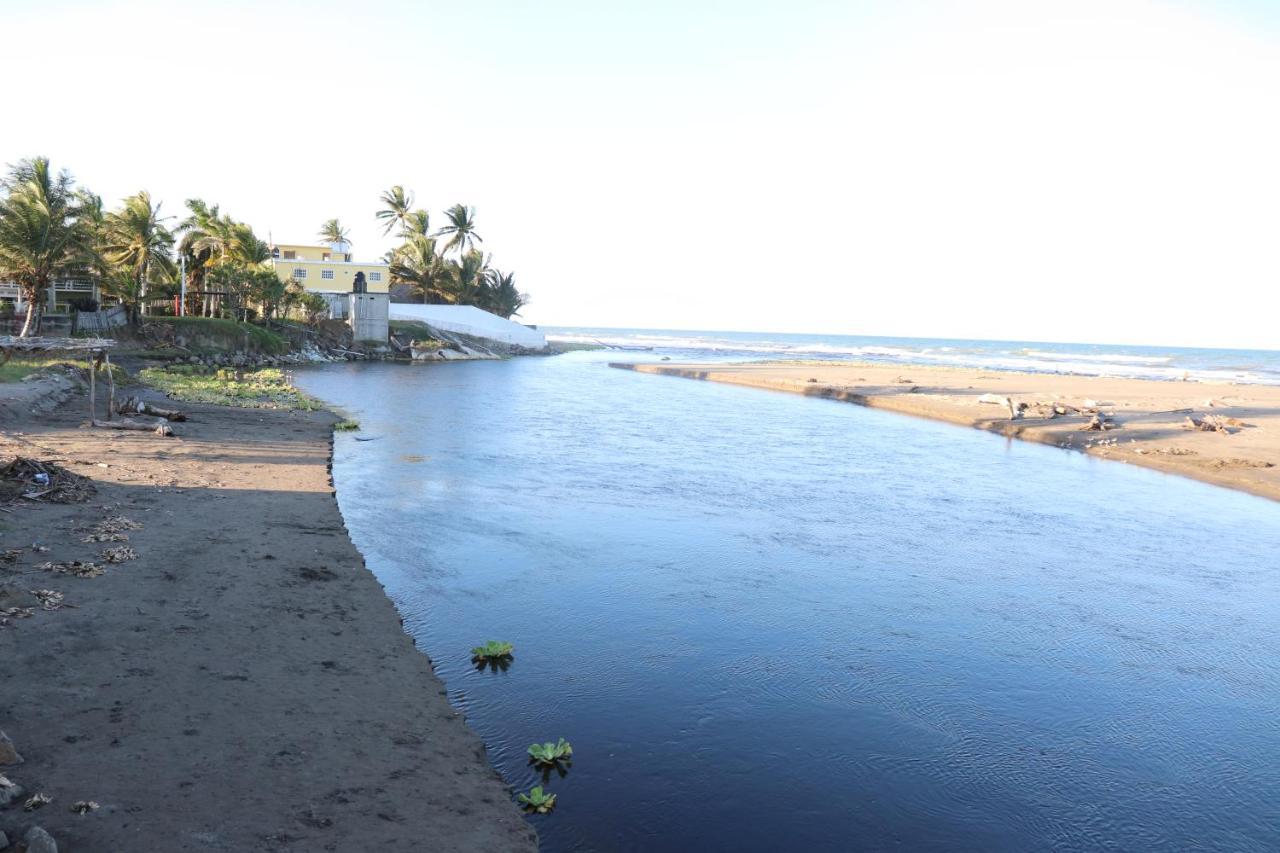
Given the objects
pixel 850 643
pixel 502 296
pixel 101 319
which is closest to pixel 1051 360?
pixel 502 296

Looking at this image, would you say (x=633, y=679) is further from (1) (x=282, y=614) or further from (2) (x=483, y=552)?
(2) (x=483, y=552)

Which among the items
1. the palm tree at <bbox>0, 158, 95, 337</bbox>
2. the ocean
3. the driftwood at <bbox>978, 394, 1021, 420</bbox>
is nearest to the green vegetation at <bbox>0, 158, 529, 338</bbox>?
the palm tree at <bbox>0, 158, 95, 337</bbox>

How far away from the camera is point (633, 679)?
975 cm

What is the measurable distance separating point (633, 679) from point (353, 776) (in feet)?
12.4

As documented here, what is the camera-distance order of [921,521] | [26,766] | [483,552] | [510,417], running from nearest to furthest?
[26,766] → [483,552] → [921,521] → [510,417]

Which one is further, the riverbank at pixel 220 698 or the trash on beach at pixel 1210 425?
the trash on beach at pixel 1210 425

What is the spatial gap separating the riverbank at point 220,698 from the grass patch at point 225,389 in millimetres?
17854

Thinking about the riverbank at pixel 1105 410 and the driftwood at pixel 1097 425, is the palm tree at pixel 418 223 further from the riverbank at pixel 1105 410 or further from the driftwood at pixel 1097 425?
the driftwood at pixel 1097 425

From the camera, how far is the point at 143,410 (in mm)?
24500

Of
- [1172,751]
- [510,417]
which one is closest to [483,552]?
[1172,751]

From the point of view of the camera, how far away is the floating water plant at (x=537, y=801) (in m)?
6.92

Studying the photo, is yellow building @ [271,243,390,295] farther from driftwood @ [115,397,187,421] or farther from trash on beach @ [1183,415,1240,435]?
trash on beach @ [1183,415,1240,435]

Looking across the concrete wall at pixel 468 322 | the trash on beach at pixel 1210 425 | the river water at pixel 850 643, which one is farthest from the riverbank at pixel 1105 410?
the concrete wall at pixel 468 322

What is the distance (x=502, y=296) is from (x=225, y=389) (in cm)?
7327
